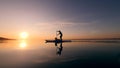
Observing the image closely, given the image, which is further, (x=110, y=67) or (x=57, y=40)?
(x=57, y=40)

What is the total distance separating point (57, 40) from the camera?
10681 cm

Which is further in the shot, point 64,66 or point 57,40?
point 57,40

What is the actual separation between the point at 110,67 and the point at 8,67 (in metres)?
13.8

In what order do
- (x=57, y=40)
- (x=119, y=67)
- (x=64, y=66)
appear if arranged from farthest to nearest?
1. (x=57, y=40)
2. (x=64, y=66)
3. (x=119, y=67)

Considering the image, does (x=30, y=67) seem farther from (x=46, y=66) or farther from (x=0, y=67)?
(x=0, y=67)

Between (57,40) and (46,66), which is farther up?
(57,40)

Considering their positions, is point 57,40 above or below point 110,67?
above

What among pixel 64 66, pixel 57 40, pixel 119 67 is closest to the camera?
pixel 119 67

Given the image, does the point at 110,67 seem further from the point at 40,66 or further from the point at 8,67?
the point at 8,67

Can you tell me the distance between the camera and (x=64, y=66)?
67.7 ft

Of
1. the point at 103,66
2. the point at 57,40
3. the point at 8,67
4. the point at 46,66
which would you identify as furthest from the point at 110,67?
the point at 57,40

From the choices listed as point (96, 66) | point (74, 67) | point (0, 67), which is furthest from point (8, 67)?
point (96, 66)

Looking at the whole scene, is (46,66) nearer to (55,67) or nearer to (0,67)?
(55,67)

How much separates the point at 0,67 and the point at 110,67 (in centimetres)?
1494
